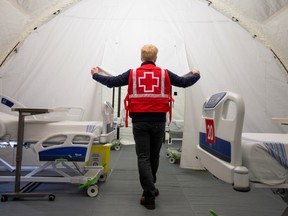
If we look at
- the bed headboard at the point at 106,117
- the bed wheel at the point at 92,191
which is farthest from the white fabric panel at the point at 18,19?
the bed wheel at the point at 92,191

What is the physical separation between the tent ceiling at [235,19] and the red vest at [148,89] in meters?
2.17

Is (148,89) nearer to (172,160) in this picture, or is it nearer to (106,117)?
(106,117)

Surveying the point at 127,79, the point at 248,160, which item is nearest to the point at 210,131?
the point at 248,160

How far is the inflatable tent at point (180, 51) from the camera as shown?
11.6 feet

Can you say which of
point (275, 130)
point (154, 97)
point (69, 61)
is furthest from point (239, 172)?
point (69, 61)

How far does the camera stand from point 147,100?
7.02ft

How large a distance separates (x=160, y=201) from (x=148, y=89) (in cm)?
100

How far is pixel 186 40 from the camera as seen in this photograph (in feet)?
12.6

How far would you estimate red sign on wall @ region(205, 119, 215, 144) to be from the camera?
154 cm

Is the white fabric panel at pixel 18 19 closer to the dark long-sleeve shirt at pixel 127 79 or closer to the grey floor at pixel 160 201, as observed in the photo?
the grey floor at pixel 160 201

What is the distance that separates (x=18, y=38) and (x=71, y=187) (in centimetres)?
213

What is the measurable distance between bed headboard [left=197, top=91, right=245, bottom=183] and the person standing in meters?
0.47

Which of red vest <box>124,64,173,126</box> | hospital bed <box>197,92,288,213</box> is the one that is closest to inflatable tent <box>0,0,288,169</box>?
red vest <box>124,64,173,126</box>

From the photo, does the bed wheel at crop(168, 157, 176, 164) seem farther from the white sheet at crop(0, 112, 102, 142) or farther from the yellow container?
the white sheet at crop(0, 112, 102, 142)
